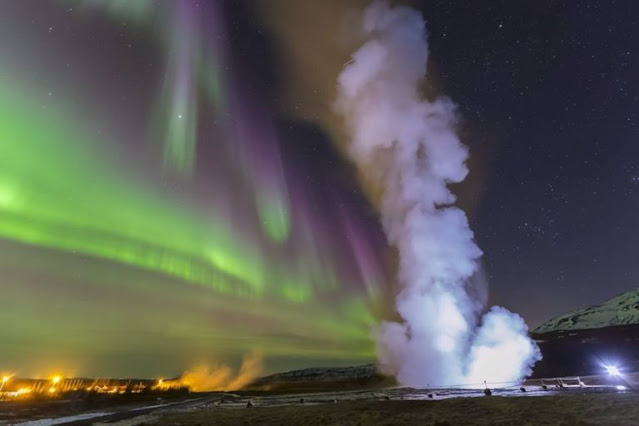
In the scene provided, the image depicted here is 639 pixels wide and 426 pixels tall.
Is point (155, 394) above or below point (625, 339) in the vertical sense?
below

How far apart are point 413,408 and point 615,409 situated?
15602 mm

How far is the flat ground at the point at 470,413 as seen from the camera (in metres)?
26.6

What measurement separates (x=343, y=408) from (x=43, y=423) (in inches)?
1374

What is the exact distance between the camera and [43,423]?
48.9m

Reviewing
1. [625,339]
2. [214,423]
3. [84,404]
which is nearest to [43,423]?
[214,423]

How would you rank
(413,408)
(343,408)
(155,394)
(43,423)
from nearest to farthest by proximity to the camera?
Result: (413,408), (343,408), (43,423), (155,394)

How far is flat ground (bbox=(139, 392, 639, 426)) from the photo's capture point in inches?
1048

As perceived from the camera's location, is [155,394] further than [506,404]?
Yes

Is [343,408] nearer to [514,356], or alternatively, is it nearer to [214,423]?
[214,423]

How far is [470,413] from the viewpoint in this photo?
106ft

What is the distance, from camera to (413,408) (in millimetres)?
37688

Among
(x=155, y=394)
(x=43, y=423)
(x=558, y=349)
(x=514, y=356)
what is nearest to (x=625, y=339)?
(x=558, y=349)

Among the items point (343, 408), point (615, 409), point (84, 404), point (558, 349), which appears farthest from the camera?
point (558, 349)

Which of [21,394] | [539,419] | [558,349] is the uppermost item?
[558,349]
